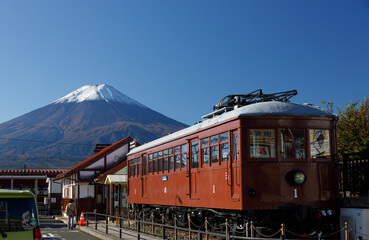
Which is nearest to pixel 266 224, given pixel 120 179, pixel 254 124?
pixel 254 124

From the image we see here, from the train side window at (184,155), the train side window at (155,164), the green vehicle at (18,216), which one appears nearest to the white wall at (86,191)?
the train side window at (155,164)

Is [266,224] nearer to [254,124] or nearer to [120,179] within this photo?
[254,124]

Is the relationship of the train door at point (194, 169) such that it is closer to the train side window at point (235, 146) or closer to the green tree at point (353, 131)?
the train side window at point (235, 146)

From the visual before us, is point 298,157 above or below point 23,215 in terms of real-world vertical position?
above

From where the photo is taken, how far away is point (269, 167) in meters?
13.4

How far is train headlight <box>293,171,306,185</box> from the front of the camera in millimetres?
13328

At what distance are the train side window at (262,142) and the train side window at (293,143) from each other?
28 centimetres

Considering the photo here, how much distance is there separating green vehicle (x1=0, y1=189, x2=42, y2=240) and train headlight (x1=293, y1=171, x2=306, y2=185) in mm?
6453

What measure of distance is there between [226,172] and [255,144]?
3.85ft

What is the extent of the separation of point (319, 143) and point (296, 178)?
1191mm

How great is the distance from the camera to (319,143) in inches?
544

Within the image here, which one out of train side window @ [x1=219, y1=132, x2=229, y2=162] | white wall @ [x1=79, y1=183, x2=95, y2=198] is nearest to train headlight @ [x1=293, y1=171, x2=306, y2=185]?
train side window @ [x1=219, y1=132, x2=229, y2=162]

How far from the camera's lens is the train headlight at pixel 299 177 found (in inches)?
525

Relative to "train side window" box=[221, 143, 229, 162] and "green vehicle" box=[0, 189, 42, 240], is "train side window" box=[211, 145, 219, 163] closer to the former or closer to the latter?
"train side window" box=[221, 143, 229, 162]
